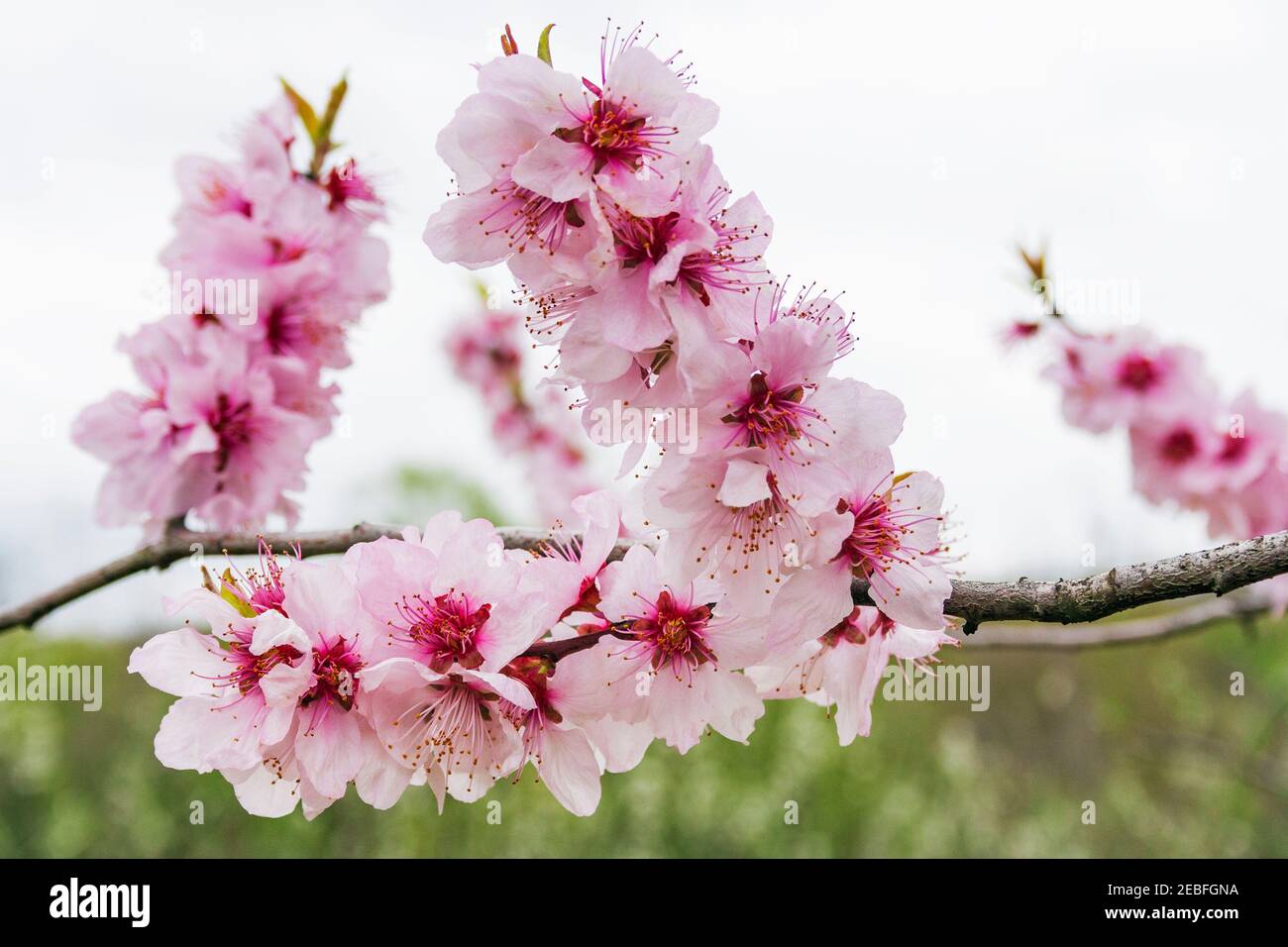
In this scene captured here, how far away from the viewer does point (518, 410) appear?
3783 millimetres

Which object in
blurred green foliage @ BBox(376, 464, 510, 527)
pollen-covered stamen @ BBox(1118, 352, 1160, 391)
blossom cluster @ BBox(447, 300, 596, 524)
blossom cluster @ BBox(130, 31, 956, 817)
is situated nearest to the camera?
blossom cluster @ BBox(130, 31, 956, 817)

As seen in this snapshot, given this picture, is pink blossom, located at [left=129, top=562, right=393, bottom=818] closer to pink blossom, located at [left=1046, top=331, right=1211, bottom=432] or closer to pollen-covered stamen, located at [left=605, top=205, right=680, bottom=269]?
pollen-covered stamen, located at [left=605, top=205, right=680, bottom=269]

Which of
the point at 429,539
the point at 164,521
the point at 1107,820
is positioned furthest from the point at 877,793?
the point at 429,539

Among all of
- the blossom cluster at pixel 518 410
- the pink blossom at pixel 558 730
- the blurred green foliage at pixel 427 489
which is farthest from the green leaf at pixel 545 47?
the blurred green foliage at pixel 427 489

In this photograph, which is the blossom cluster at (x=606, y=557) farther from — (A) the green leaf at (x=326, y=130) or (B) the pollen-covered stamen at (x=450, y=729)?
(A) the green leaf at (x=326, y=130)

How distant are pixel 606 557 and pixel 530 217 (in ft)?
1.13

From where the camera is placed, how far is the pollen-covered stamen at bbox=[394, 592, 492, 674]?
951 mm

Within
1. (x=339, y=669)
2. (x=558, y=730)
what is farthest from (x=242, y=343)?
(x=558, y=730)

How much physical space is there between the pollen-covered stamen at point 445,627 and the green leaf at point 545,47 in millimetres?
489

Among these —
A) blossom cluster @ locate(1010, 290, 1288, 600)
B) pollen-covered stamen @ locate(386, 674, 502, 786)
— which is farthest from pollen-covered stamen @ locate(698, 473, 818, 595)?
blossom cluster @ locate(1010, 290, 1288, 600)

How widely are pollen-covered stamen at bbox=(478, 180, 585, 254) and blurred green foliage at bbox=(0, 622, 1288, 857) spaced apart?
9.92ft

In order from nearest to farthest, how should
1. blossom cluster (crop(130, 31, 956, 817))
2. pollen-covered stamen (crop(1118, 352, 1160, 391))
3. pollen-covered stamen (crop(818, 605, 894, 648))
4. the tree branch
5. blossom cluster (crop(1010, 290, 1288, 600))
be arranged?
blossom cluster (crop(130, 31, 956, 817)), pollen-covered stamen (crop(818, 605, 894, 648)), the tree branch, blossom cluster (crop(1010, 290, 1288, 600)), pollen-covered stamen (crop(1118, 352, 1160, 391))

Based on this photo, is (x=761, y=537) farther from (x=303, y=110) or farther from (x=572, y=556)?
(x=303, y=110)

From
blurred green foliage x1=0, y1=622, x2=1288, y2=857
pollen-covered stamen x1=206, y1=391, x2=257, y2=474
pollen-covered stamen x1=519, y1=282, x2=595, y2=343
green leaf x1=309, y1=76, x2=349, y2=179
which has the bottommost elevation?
blurred green foliage x1=0, y1=622, x2=1288, y2=857
